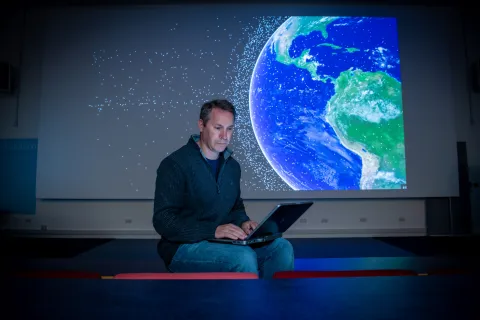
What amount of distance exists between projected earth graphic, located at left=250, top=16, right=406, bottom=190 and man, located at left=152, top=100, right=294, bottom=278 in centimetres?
256

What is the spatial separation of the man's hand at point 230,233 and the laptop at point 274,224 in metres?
0.01

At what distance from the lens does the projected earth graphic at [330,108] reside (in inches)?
164

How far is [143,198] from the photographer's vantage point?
4.25 metres

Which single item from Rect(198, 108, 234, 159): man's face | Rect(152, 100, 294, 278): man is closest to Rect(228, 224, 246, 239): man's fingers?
Rect(152, 100, 294, 278): man

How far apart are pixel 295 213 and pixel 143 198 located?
306 centimetres

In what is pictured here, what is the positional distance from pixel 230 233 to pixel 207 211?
0.75ft

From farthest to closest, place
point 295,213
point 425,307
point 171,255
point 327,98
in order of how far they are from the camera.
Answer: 1. point 327,98
2. point 295,213
3. point 171,255
4. point 425,307

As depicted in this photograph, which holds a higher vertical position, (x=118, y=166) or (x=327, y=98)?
(x=327, y=98)

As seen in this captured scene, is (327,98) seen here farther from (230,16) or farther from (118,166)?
(118,166)

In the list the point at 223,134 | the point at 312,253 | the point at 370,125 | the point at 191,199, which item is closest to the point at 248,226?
the point at 191,199

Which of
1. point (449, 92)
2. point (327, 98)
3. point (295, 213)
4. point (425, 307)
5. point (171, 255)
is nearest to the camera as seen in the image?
point (425, 307)

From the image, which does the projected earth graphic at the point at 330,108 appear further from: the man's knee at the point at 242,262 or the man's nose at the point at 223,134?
the man's knee at the point at 242,262

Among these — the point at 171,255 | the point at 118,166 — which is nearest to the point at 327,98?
the point at 118,166

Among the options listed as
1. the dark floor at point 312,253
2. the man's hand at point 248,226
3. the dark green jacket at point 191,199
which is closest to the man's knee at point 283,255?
the man's hand at point 248,226
